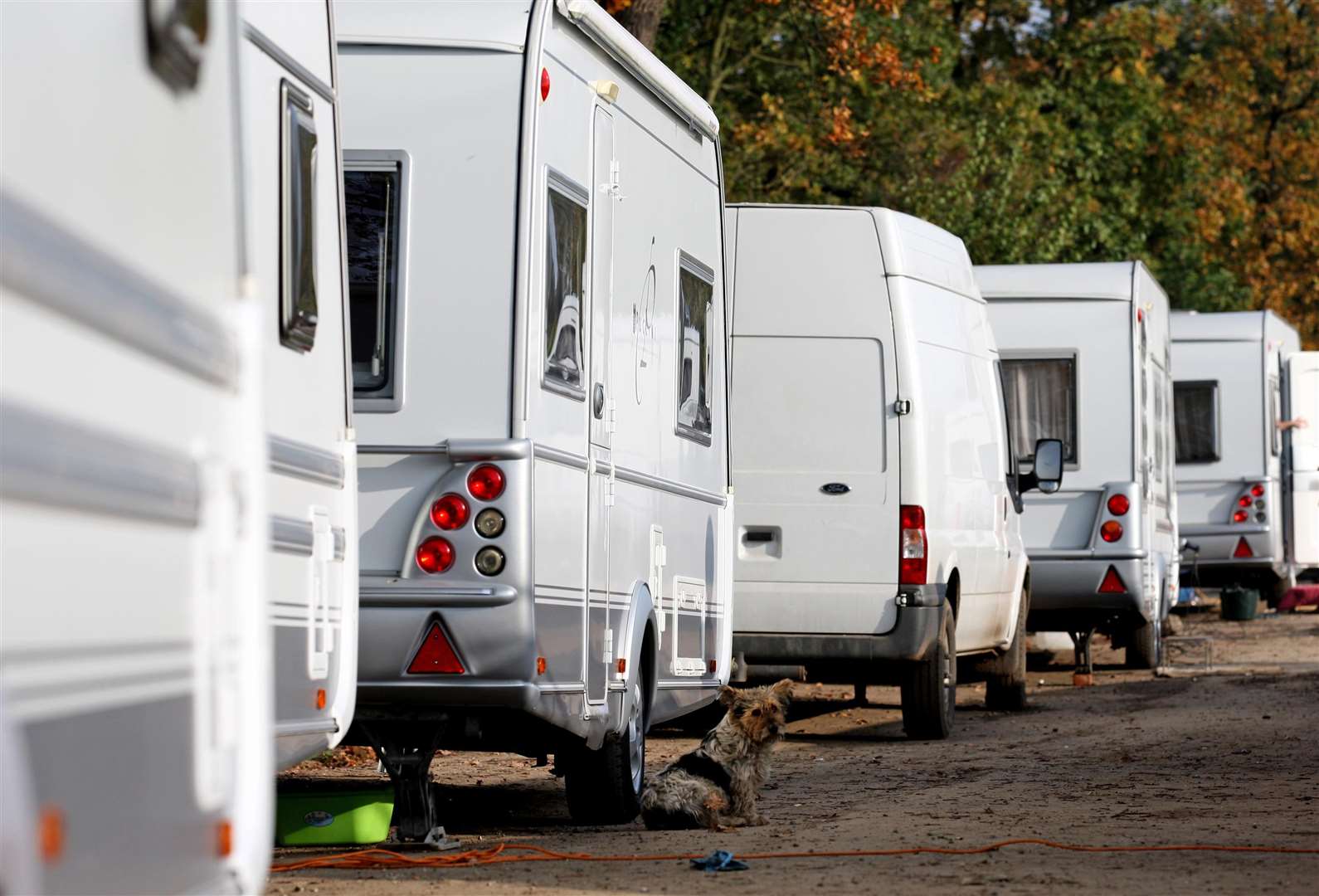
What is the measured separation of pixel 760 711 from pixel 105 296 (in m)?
6.01

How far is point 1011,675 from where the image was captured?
14.8 meters

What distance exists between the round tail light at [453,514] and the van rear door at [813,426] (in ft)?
16.7

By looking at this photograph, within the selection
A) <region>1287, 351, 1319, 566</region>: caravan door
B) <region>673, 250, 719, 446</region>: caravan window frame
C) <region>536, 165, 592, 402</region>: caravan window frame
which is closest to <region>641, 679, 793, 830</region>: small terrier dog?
<region>673, 250, 719, 446</region>: caravan window frame

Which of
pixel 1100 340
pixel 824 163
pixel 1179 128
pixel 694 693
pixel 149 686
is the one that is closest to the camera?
pixel 149 686

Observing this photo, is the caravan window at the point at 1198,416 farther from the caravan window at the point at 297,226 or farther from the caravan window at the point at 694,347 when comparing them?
the caravan window at the point at 297,226

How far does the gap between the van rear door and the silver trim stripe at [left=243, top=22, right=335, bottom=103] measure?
19.2 feet

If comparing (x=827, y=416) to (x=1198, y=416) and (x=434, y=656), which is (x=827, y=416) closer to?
(x=434, y=656)

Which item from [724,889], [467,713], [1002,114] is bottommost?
[724,889]

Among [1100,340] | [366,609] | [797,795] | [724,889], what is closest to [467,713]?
[366,609]

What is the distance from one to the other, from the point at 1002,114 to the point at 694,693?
68.4 ft

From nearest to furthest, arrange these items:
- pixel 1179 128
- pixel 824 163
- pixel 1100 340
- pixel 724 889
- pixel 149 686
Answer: pixel 149 686
pixel 724 889
pixel 1100 340
pixel 824 163
pixel 1179 128

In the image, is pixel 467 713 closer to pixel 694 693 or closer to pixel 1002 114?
pixel 694 693

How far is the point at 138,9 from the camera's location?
3404 mm

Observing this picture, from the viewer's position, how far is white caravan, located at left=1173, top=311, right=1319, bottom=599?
77.2ft
